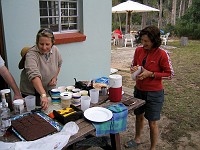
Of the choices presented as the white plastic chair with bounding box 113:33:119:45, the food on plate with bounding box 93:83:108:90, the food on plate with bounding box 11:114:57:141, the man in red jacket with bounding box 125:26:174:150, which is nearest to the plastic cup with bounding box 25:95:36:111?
the food on plate with bounding box 11:114:57:141

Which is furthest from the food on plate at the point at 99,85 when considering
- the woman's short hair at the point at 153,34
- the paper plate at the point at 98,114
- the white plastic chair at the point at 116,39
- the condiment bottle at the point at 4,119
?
the white plastic chair at the point at 116,39

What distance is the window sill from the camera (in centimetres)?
403

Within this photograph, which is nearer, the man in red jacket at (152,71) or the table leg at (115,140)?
the table leg at (115,140)

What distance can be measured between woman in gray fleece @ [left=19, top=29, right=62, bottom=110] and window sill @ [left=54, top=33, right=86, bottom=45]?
1.44 metres

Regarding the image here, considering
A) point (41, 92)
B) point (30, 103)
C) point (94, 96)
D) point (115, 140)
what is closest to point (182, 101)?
point (115, 140)

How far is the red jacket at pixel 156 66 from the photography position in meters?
2.48

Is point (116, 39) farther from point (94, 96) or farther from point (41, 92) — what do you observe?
point (41, 92)

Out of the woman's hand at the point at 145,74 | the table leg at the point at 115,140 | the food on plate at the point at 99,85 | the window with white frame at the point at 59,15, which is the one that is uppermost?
the window with white frame at the point at 59,15

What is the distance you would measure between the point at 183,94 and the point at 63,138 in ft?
13.9

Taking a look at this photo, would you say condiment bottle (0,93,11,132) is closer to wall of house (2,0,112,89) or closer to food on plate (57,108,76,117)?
food on plate (57,108,76,117)

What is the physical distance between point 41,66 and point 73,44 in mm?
2110

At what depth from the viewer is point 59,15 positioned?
4.35 m

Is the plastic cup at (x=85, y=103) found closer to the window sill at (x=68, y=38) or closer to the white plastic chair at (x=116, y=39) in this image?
the window sill at (x=68, y=38)

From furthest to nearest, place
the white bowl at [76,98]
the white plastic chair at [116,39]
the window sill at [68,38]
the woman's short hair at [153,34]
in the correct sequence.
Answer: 1. the white plastic chair at [116,39]
2. the window sill at [68,38]
3. the woman's short hair at [153,34]
4. the white bowl at [76,98]
